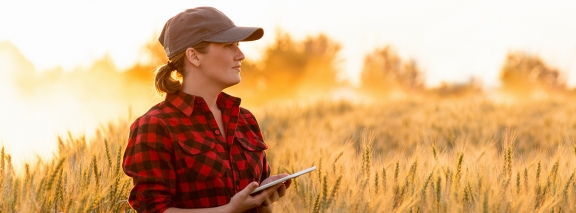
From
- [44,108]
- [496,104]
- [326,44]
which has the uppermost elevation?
[326,44]

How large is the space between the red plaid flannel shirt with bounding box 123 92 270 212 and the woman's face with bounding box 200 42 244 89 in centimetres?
11

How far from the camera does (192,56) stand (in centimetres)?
228

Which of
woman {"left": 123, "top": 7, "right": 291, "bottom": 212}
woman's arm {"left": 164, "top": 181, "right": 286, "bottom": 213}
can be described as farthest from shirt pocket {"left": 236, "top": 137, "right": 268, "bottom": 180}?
woman's arm {"left": 164, "top": 181, "right": 286, "bottom": 213}

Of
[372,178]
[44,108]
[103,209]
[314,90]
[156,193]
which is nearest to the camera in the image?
[156,193]

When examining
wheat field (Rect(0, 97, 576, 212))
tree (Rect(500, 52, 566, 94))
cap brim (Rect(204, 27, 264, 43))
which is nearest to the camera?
cap brim (Rect(204, 27, 264, 43))

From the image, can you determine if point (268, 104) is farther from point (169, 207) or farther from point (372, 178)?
point (169, 207)

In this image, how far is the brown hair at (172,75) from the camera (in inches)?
89.5

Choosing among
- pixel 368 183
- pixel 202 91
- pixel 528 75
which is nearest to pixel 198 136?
pixel 202 91

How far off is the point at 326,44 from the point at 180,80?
2213 centimetres

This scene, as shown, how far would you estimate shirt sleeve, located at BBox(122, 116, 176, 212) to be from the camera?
6.82 ft

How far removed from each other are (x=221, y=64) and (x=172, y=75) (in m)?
0.28

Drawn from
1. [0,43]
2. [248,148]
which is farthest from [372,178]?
[0,43]

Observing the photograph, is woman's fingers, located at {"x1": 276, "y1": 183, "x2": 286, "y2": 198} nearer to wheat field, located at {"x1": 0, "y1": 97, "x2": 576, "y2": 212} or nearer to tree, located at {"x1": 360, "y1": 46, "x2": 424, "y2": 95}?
wheat field, located at {"x1": 0, "y1": 97, "x2": 576, "y2": 212}

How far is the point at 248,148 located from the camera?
7.71ft
